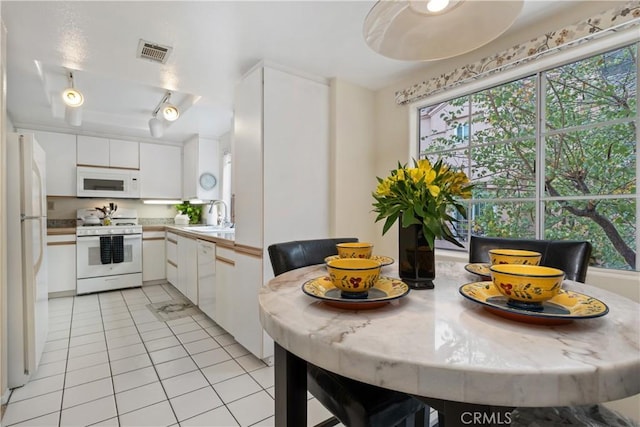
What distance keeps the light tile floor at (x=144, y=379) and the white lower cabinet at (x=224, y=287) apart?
0.16 m

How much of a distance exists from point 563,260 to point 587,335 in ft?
2.82

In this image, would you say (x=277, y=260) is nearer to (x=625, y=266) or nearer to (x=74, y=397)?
(x=74, y=397)

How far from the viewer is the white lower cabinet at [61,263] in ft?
12.0

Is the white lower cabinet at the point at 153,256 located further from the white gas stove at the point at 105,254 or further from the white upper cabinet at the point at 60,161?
the white upper cabinet at the point at 60,161

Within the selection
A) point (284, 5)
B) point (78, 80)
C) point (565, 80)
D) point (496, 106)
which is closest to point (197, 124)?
point (78, 80)

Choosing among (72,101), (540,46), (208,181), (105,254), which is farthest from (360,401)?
(105,254)

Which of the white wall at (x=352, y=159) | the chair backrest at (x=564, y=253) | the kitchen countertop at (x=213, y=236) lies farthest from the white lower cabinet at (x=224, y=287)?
the chair backrest at (x=564, y=253)

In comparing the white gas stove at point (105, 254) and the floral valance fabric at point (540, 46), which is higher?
the floral valance fabric at point (540, 46)

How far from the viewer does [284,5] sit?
1594mm

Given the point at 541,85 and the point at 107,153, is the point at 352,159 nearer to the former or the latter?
the point at 541,85

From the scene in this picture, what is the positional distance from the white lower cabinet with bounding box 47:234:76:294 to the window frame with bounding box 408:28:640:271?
4.33 meters

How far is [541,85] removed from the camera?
1857 mm

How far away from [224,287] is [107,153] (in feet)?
10.6

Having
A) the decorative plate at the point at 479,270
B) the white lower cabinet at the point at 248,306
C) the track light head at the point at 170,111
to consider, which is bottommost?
the white lower cabinet at the point at 248,306
